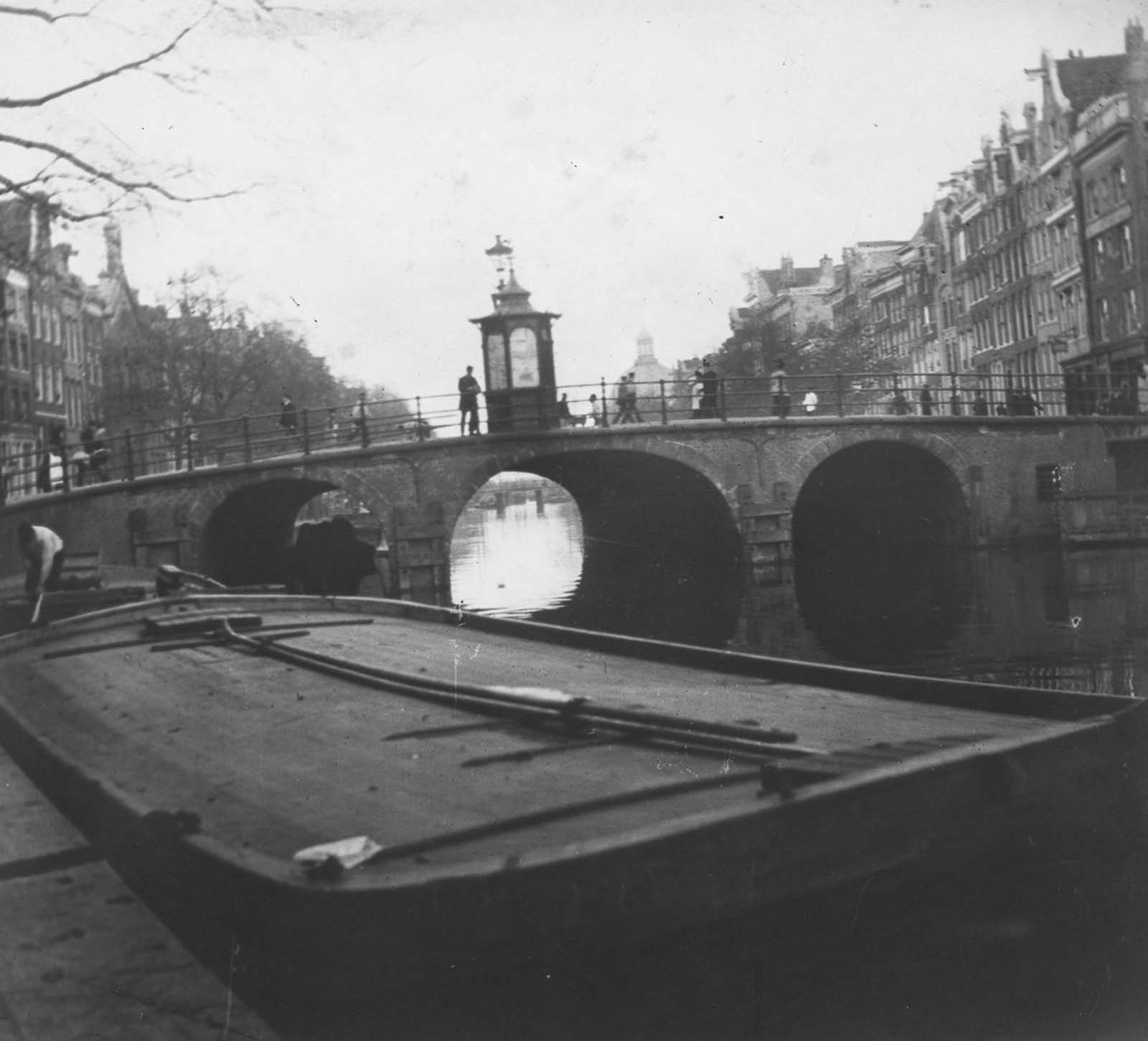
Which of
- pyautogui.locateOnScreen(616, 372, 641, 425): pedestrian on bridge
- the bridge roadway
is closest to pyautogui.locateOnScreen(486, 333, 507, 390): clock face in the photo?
the bridge roadway

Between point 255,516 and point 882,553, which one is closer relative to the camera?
point 882,553

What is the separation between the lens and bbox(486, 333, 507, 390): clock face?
22.4m

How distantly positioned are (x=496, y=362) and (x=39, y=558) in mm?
15486

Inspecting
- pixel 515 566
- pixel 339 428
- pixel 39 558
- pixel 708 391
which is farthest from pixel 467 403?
pixel 39 558

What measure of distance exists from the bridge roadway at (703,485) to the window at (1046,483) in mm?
28

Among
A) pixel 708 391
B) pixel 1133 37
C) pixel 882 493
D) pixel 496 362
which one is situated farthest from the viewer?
pixel 882 493

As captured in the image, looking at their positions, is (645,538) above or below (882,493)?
below

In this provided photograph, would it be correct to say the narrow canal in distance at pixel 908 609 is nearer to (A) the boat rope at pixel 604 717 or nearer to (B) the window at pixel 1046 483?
(B) the window at pixel 1046 483

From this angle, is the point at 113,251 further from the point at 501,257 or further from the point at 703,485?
the point at 703,485

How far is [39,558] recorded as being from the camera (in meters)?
7.55

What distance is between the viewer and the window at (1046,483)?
2556 centimetres

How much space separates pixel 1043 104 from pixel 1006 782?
122 ft

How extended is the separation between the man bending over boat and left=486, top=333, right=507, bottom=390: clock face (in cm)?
1490

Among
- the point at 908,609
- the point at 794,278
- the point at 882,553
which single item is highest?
the point at 794,278
